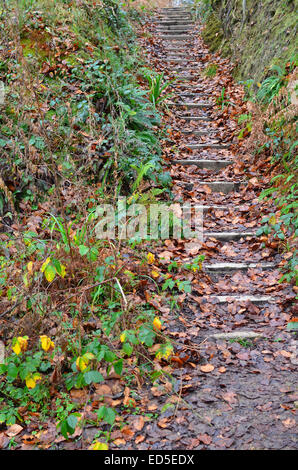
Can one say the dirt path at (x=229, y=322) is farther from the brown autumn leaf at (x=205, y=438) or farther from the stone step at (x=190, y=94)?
the stone step at (x=190, y=94)

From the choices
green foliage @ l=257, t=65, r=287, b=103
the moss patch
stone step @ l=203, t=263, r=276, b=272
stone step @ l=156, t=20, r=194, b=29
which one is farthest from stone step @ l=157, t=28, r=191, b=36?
stone step @ l=203, t=263, r=276, b=272

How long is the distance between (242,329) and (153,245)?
4.52ft

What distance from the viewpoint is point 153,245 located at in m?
4.33

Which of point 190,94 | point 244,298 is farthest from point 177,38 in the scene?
point 244,298

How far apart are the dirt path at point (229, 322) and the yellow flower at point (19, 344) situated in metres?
0.97

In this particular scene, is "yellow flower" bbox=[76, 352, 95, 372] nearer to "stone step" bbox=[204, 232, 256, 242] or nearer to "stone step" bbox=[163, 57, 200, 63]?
"stone step" bbox=[204, 232, 256, 242]

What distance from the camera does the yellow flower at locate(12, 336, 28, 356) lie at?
2.55 m

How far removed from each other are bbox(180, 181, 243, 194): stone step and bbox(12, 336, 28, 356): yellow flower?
356 centimetres

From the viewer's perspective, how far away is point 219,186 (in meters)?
5.74

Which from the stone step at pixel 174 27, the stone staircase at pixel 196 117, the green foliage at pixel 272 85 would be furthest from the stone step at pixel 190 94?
the stone step at pixel 174 27

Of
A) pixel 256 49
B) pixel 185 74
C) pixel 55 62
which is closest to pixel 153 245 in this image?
pixel 55 62

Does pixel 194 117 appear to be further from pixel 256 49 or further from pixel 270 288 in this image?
pixel 270 288

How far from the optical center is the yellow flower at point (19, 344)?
8.38 ft

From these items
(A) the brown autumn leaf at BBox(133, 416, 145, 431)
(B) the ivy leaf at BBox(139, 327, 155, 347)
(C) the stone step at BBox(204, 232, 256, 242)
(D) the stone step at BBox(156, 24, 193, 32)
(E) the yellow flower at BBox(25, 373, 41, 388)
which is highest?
(D) the stone step at BBox(156, 24, 193, 32)
